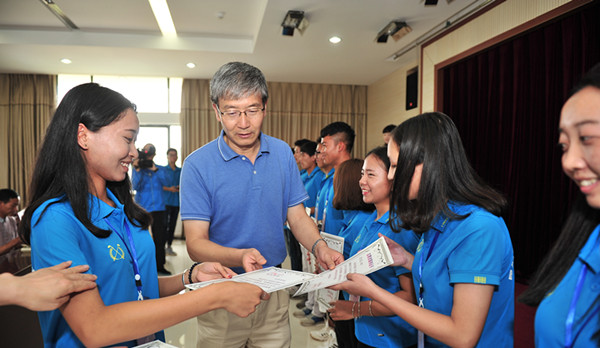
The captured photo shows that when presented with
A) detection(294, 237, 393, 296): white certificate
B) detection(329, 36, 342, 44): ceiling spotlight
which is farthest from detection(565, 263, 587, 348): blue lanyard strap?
detection(329, 36, 342, 44): ceiling spotlight

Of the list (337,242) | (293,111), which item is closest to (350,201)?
(337,242)

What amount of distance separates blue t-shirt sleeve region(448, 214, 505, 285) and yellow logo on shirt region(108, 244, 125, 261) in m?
0.93

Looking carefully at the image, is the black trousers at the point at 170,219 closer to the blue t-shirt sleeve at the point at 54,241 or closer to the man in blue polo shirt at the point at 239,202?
the man in blue polo shirt at the point at 239,202

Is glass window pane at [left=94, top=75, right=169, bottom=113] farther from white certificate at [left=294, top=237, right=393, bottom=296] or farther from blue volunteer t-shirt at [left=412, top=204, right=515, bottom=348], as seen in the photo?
blue volunteer t-shirt at [left=412, top=204, right=515, bottom=348]

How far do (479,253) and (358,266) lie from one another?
39 cm

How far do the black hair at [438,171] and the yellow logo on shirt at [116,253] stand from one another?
0.87 meters

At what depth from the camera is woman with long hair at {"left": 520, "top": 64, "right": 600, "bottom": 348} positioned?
0.74 metres

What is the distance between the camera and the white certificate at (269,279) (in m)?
1.17

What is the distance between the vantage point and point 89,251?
3.31 ft

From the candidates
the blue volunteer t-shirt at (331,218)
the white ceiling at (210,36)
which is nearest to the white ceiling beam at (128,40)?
the white ceiling at (210,36)

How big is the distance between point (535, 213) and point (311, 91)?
5.57 metres

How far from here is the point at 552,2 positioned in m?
3.65

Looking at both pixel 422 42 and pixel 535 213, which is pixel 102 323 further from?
pixel 422 42

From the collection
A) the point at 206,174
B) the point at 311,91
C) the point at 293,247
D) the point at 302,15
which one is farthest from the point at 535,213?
the point at 311,91
